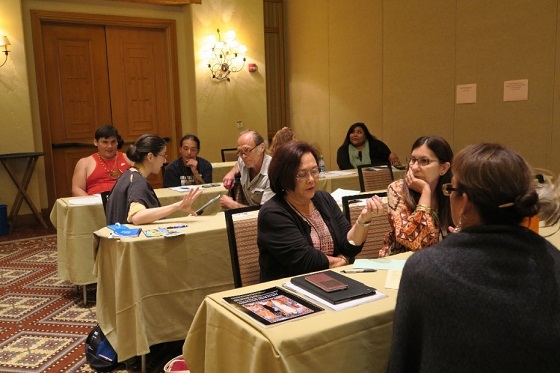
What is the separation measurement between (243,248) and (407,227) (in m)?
0.73

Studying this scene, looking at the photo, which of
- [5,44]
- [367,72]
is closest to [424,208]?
[367,72]

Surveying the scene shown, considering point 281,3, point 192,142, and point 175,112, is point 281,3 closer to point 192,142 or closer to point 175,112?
point 175,112

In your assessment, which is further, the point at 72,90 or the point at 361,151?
the point at 72,90

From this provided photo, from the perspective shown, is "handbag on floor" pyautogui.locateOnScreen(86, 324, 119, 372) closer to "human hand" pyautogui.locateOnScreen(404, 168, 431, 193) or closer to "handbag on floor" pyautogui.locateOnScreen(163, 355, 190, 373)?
"handbag on floor" pyautogui.locateOnScreen(163, 355, 190, 373)

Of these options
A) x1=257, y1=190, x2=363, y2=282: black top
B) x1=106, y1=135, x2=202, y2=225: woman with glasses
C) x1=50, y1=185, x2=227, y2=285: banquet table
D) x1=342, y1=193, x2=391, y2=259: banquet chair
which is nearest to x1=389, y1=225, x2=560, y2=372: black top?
x1=257, y1=190, x2=363, y2=282: black top

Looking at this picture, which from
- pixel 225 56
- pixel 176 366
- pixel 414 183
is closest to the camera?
pixel 176 366

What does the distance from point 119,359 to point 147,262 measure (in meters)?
0.51

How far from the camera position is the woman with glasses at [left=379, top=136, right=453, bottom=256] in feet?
7.25

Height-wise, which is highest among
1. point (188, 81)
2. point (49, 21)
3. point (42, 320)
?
point (49, 21)

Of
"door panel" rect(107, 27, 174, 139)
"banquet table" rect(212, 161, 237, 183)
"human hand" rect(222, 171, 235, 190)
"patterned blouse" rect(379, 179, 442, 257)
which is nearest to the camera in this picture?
"patterned blouse" rect(379, 179, 442, 257)

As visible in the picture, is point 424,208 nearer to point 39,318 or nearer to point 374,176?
point 374,176

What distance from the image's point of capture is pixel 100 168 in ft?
14.7

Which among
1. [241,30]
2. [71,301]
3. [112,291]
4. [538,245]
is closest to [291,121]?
[241,30]

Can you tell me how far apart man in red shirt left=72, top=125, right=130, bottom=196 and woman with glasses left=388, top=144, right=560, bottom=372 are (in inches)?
147
